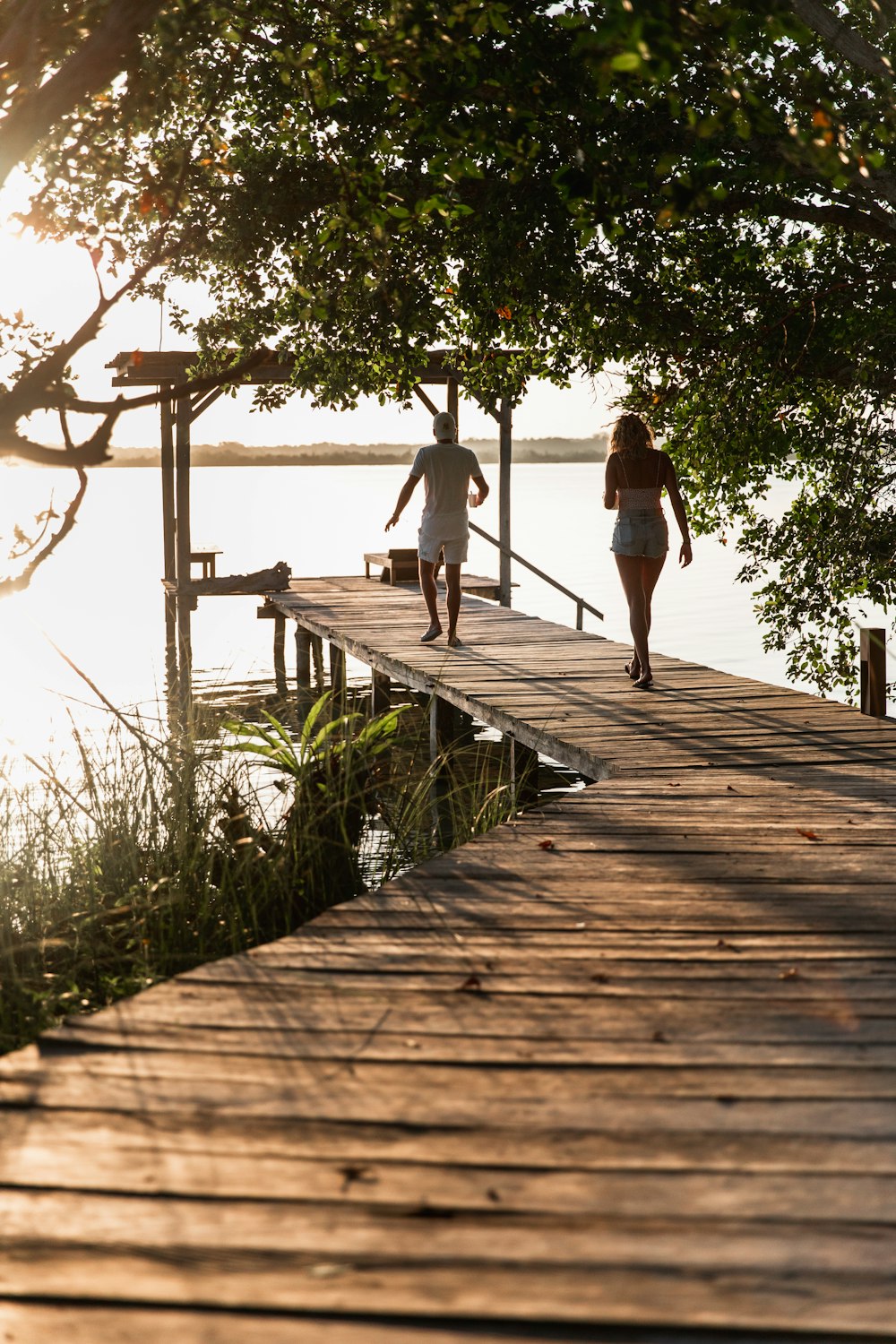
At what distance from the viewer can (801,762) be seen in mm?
6824

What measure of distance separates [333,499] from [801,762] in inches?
3295

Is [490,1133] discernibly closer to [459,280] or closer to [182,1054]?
[182,1054]

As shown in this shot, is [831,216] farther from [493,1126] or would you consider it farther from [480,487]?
[493,1126]

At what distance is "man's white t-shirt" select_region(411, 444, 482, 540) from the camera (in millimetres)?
10633

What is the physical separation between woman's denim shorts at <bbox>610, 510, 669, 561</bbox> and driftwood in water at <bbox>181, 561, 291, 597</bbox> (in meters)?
10.2

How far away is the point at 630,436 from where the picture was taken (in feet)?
27.3

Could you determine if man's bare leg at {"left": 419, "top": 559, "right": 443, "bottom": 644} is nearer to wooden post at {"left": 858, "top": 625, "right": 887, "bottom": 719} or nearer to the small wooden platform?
wooden post at {"left": 858, "top": 625, "right": 887, "bottom": 719}

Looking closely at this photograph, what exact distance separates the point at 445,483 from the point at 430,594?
1.26m

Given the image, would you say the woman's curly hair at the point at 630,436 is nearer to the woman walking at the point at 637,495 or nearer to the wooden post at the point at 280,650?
the woman walking at the point at 637,495

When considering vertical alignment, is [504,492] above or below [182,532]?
above

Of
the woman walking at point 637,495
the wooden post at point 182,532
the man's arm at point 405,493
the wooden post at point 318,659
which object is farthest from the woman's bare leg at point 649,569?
the wooden post at point 318,659

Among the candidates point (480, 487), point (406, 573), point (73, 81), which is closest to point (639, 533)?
point (480, 487)

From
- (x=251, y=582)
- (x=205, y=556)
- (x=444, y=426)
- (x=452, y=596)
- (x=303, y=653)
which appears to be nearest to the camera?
(x=444, y=426)

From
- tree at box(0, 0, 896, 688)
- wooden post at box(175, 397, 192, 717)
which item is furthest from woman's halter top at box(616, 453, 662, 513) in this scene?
wooden post at box(175, 397, 192, 717)
